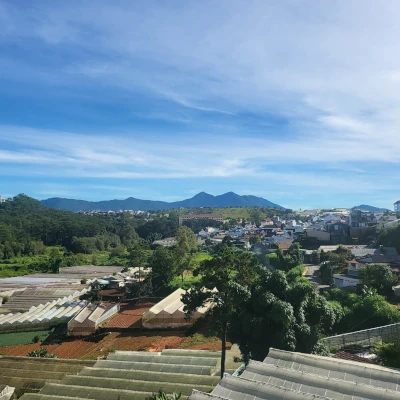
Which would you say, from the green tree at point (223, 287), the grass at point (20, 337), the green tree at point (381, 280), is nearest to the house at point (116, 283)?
the grass at point (20, 337)

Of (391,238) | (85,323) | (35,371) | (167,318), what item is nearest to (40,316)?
(85,323)

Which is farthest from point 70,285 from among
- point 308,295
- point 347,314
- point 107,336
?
point 308,295

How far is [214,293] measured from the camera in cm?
1200

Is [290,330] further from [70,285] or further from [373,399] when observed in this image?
[70,285]

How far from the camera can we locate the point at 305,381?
8.56 metres

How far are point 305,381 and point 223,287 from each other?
3.81 m

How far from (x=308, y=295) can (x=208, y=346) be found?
9617mm

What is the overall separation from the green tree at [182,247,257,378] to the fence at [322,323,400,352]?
4839 millimetres

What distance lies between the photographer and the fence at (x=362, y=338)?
14.6 m

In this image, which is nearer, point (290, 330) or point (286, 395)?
point (286, 395)

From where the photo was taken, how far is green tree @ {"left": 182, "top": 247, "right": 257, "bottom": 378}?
11367mm

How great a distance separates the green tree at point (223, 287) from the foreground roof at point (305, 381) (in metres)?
1.98

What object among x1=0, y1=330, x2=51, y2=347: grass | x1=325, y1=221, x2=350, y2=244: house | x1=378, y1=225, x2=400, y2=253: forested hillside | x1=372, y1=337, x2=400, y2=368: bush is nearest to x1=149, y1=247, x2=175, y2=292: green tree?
x1=0, y1=330, x2=51, y2=347: grass

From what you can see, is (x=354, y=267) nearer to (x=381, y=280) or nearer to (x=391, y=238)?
(x=381, y=280)
